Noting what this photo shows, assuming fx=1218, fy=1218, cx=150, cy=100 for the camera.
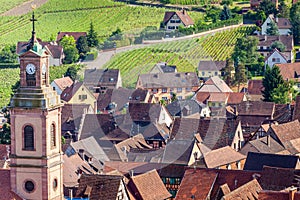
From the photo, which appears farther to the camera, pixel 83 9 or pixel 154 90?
pixel 83 9

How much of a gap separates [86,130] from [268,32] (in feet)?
124

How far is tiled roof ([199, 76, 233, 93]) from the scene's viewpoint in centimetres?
9625

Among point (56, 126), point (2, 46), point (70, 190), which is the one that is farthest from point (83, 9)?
point (56, 126)

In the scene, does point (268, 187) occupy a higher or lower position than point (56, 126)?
lower

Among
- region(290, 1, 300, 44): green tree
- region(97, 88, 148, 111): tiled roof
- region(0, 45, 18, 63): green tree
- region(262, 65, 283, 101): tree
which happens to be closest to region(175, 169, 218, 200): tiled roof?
region(97, 88, 148, 111): tiled roof

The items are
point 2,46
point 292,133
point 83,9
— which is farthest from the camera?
point 83,9

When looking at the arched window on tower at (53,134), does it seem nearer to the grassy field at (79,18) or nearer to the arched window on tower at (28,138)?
the arched window on tower at (28,138)

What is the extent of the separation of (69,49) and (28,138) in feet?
229

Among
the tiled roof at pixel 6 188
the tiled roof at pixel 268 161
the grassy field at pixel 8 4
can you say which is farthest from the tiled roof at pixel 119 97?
the grassy field at pixel 8 4

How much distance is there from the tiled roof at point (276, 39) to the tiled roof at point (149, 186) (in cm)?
4995

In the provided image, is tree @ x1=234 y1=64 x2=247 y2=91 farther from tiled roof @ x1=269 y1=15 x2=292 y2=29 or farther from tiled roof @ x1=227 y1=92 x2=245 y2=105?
tiled roof @ x1=269 y1=15 x2=292 y2=29

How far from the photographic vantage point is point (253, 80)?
3885 inches

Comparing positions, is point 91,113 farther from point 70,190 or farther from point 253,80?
point 70,190

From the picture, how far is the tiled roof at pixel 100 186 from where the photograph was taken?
2242 inches
